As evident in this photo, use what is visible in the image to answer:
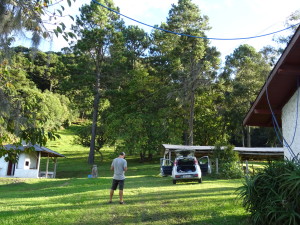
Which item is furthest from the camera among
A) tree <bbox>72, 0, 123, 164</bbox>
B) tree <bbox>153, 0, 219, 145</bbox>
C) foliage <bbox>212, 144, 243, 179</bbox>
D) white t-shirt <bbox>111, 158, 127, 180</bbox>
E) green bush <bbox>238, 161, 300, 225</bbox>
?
tree <bbox>72, 0, 123, 164</bbox>

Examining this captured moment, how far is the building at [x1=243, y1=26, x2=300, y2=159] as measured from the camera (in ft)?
24.8

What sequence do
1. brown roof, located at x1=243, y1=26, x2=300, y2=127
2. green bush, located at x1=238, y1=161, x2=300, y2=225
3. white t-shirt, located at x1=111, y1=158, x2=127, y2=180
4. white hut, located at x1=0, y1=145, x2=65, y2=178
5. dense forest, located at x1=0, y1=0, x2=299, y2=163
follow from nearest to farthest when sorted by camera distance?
1. green bush, located at x1=238, y1=161, x2=300, y2=225
2. brown roof, located at x1=243, y1=26, x2=300, y2=127
3. white t-shirt, located at x1=111, y1=158, x2=127, y2=180
4. white hut, located at x1=0, y1=145, x2=65, y2=178
5. dense forest, located at x1=0, y1=0, x2=299, y2=163

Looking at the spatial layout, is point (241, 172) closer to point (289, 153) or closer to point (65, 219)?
point (289, 153)

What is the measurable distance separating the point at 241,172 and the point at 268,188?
585 inches

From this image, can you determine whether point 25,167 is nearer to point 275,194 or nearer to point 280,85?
point 280,85

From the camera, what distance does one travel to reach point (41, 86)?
55344 mm

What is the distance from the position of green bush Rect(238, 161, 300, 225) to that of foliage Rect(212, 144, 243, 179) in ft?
46.0

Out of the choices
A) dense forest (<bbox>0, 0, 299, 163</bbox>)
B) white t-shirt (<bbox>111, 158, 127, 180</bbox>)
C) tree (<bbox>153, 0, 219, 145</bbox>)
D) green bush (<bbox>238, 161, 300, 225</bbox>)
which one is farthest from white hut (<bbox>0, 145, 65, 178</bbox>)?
green bush (<bbox>238, 161, 300, 225</bbox>)

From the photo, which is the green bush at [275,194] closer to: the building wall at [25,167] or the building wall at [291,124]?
the building wall at [291,124]

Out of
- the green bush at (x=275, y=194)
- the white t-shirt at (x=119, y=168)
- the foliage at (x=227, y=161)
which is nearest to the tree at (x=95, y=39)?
the foliage at (x=227, y=161)

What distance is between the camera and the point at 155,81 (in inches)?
1513

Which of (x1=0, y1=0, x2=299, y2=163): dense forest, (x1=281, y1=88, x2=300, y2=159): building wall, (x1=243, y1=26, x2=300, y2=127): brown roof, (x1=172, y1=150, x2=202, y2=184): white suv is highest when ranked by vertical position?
(x1=0, y1=0, x2=299, y2=163): dense forest

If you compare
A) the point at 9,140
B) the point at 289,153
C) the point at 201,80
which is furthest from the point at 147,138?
the point at 9,140

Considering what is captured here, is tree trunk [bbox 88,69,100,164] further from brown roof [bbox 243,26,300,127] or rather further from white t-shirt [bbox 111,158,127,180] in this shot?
brown roof [bbox 243,26,300,127]
